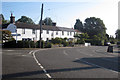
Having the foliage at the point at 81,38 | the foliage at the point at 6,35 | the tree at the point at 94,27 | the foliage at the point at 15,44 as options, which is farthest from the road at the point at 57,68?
the tree at the point at 94,27

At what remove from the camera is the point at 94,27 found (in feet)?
279

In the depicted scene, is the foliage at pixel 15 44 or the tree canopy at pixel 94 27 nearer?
the foliage at pixel 15 44

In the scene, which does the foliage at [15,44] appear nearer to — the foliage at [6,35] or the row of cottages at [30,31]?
the foliage at [6,35]

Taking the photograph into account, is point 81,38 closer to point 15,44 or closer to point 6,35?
point 6,35

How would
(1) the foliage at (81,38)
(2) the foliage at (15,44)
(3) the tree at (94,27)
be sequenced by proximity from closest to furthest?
(2) the foliage at (15,44) < (1) the foliage at (81,38) < (3) the tree at (94,27)

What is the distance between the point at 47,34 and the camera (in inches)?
1930

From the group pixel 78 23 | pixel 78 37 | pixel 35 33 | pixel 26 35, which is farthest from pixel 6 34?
pixel 78 23

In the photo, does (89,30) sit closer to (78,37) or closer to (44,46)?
(78,37)

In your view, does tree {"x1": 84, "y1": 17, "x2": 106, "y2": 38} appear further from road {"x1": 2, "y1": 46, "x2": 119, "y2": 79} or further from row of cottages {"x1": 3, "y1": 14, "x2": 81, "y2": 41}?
road {"x1": 2, "y1": 46, "x2": 119, "y2": 79}

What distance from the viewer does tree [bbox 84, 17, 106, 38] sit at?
80.8 metres

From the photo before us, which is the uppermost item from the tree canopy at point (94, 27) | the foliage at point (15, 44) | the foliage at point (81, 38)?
the tree canopy at point (94, 27)

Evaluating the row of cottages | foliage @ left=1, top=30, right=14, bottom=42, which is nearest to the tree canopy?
the row of cottages

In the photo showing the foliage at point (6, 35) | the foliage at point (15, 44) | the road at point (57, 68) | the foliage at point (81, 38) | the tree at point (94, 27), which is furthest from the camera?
the tree at point (94, 27)

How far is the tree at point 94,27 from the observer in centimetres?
8075
